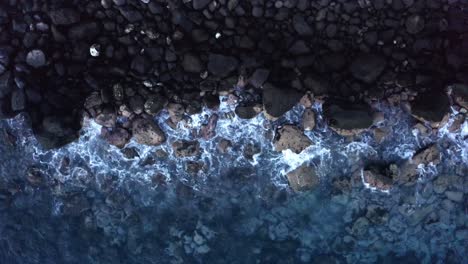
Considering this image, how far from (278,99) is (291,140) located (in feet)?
4.18

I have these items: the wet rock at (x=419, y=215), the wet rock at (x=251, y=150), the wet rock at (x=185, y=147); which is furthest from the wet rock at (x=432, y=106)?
the wet rock at (x=185, y=147)

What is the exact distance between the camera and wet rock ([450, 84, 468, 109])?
11312mm

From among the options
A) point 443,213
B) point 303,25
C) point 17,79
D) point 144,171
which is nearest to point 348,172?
point 443,213

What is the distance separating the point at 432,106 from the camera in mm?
11406

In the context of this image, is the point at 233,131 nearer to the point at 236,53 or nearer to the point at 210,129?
the point at 210,129

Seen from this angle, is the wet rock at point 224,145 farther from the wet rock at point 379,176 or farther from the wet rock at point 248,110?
the wet rock at point 379,176

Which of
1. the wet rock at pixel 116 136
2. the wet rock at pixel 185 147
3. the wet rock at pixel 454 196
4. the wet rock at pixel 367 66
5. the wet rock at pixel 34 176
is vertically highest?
the wet rock at pixel 367 66

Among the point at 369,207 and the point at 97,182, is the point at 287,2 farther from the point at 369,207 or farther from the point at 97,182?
the point at 97,182

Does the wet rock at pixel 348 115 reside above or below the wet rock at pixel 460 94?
below

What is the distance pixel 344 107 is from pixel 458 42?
311 centimetres

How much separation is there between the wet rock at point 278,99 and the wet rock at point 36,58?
17.8ft

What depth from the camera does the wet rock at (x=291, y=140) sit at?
12.0m

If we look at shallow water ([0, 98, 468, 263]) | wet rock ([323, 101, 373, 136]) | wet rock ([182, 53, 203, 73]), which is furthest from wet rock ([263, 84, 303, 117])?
wet rock ([182, 53, 203, 73])

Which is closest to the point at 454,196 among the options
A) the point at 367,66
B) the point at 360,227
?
the point at 360,227
